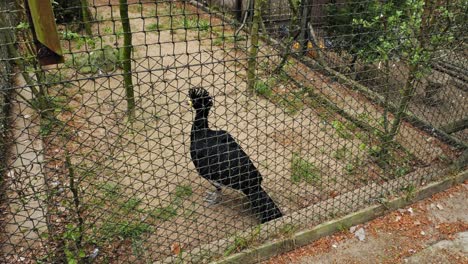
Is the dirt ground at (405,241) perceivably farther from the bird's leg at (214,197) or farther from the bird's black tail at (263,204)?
the bird's leg at (214,197)

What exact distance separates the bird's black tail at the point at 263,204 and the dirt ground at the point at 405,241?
343 millimetres

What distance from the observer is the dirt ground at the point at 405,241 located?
311cm

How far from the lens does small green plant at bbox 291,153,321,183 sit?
390 centimetres

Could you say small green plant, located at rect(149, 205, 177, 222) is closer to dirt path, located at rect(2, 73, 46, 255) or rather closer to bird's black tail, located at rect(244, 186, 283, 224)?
bird's black tail, located at rect(244, 186, 283, 224)

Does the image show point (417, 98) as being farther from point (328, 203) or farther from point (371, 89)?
point (328, 203)

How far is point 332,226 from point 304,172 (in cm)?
79

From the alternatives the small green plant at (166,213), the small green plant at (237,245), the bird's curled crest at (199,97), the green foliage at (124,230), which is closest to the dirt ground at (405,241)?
the small green plant at (237,245)

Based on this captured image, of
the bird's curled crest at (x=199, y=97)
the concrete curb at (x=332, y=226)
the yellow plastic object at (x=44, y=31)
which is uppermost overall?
the yellow plastic object at (x=44, y=31)

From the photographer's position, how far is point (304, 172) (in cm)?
396

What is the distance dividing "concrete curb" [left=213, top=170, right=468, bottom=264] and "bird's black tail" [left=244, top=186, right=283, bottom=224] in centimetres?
28

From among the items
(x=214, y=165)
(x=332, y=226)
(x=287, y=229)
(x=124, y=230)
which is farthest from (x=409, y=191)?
(x=124, y=230)

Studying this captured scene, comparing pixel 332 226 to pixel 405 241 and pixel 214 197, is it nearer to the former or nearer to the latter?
pixel 405 241

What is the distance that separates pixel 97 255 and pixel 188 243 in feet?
2.11

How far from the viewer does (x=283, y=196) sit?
3619 mm
